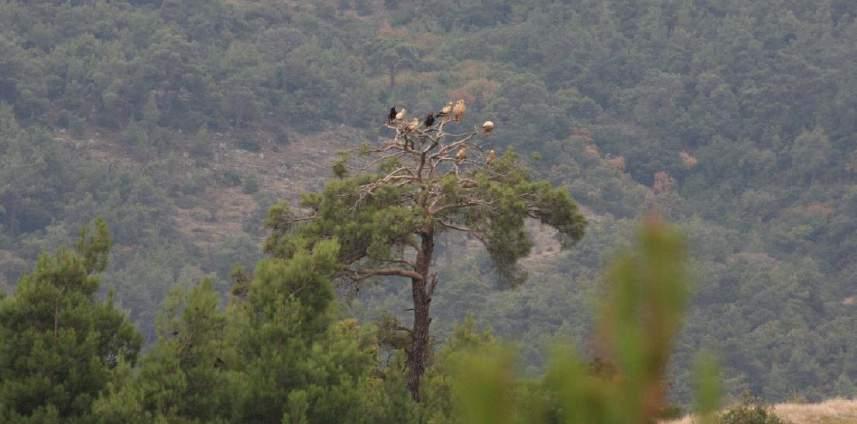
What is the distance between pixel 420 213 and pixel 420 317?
3.26 feet

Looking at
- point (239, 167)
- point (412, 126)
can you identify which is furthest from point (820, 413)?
point (239, 167)

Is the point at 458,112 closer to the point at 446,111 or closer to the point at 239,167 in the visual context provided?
the point at 446,111

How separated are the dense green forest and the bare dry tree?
74.6 ft

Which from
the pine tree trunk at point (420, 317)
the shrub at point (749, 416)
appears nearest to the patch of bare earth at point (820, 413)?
the shrub at point (749, 416)

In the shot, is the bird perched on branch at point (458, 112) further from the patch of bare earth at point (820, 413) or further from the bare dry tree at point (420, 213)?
the patch of bare earth at point (820, 413)

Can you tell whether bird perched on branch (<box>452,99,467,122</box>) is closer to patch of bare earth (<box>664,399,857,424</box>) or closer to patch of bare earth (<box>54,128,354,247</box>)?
patch of bare earth (<box>664,399,857,424</box>)

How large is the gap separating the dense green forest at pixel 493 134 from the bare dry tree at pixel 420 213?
2274 centimetres

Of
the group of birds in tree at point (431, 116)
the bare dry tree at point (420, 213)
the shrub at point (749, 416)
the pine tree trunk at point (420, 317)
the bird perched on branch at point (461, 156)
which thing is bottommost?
the shrub at point (749, 416)

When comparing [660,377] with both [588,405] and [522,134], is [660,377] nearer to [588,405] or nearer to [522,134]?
[588,405]

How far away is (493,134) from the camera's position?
57406 millimetres

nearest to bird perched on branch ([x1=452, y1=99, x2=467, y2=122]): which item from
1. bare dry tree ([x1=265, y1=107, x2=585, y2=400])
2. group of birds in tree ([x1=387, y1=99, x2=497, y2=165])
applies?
group of birds in tree ([x1=387, y1=99, x2=497, y2=165])

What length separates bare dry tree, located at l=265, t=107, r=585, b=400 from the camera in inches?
484

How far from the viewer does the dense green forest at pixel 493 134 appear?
142 ft

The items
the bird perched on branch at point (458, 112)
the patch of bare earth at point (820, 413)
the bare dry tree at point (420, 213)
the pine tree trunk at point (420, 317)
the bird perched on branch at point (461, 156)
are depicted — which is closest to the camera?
the patch of bare earth at point (820, 413)
